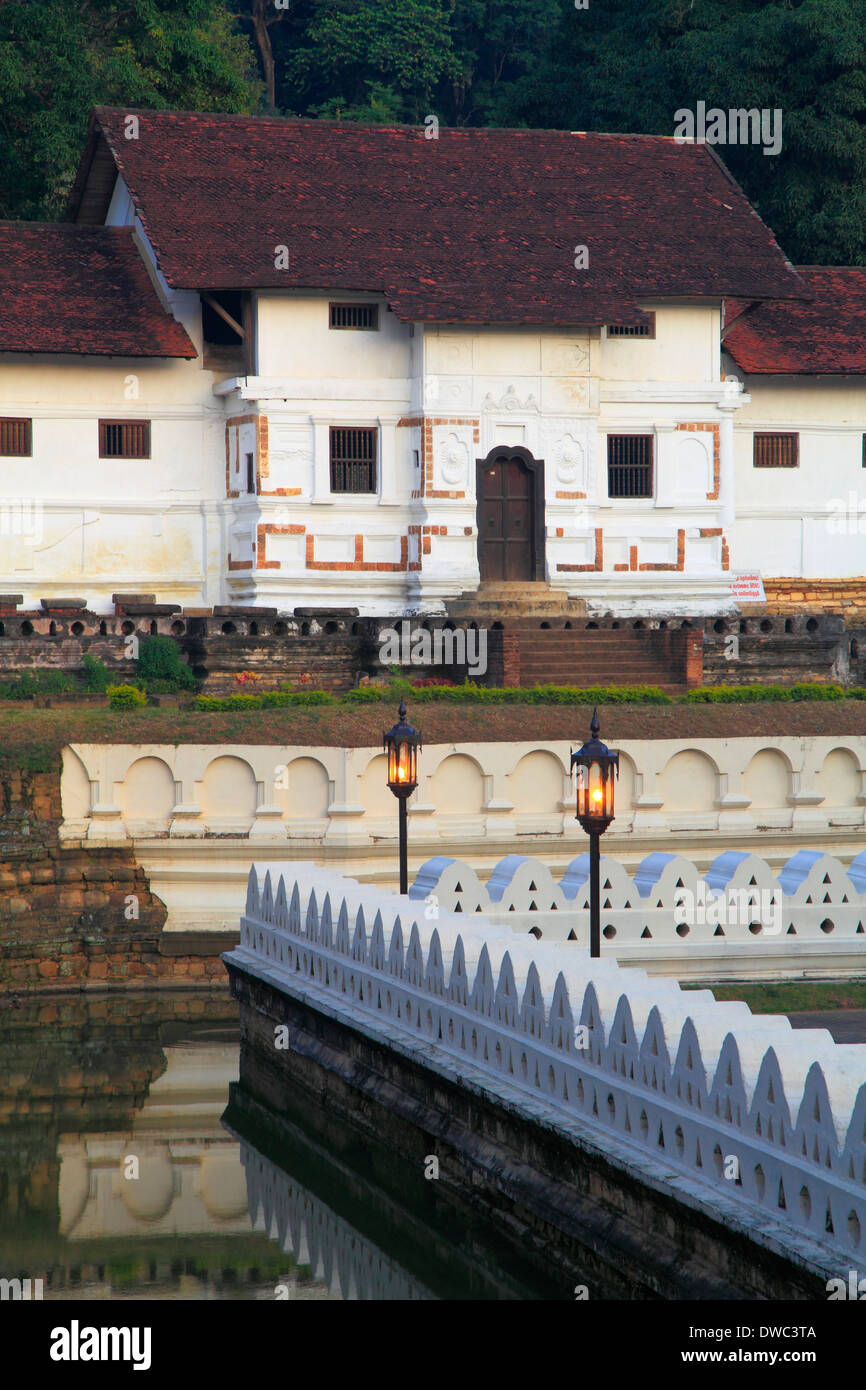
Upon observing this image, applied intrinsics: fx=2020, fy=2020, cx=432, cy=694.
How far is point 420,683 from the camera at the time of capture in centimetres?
2962

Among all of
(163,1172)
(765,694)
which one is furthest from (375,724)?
(163,1172)

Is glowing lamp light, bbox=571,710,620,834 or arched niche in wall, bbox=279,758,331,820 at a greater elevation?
glowing lamp light, bbox=571,710,620,834

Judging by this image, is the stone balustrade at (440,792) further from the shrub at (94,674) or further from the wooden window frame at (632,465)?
the wooden window frame at (632,465)

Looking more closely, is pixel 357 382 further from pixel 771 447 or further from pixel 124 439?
pixel 771 447

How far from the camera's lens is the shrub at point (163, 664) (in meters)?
29.1

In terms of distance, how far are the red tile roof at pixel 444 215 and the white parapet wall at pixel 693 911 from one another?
1687cm

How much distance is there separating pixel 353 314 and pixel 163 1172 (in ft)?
71.0

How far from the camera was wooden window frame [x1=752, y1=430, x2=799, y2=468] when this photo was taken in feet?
126

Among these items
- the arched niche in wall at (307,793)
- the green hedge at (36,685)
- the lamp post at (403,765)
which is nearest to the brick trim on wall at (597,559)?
the green hedge at (36,685)

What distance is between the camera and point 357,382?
34.6 meters

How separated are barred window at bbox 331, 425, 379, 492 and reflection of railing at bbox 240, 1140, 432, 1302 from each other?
20127mm

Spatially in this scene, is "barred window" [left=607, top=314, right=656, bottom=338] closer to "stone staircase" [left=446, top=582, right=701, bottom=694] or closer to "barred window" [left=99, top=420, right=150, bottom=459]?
"stone staircase" [left=446, top=582, right=701, bottom=694]

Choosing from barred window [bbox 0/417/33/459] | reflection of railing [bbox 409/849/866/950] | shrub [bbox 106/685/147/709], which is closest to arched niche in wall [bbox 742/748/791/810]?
reflection of railing [bbox 409/849/866/950]

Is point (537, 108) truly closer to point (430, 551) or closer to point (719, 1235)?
point (430, 551)
